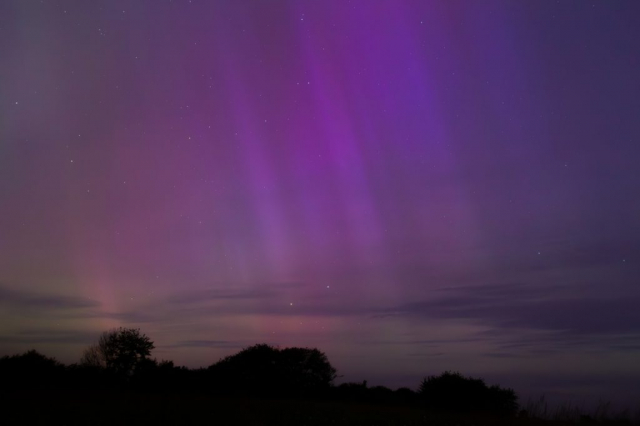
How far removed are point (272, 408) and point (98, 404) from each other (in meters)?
5.78

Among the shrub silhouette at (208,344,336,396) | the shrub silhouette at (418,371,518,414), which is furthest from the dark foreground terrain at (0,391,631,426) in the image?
the shrub silhouette at (208,344,336,396)

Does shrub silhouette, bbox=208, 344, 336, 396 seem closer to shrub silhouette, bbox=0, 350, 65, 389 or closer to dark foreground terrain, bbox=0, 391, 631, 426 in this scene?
shrub silhouette, bbox=0, 350, 65, 389

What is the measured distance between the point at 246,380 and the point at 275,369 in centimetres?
449

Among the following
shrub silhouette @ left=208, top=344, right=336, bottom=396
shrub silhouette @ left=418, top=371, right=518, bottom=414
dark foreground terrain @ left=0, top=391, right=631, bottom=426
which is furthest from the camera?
shrub silhouette @ left=208, top=344, right=336, bottom=396

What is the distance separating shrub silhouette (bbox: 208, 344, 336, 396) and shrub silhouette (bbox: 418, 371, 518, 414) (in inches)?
254

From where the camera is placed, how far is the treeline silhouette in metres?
26.8

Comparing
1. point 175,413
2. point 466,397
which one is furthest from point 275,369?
point 175,413

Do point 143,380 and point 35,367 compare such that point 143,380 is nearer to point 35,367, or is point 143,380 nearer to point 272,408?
point 35,367

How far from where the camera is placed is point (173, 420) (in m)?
16.5

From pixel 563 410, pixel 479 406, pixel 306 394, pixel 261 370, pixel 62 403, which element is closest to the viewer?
pixel 62 403

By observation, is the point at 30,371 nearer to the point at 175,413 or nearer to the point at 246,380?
the point at 246,380

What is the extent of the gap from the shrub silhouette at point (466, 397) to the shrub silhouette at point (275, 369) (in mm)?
6443

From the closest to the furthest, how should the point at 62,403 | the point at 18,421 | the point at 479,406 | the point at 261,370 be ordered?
1. the point at 18,421
2. the point at 62,403
3. the point at 479,406
4. the point at 261,370

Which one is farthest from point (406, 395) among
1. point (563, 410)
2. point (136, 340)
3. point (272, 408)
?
point (136, 340)
